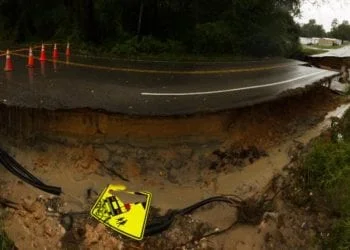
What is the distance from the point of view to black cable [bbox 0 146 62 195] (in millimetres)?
8094

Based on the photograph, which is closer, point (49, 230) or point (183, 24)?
point (49, 230)

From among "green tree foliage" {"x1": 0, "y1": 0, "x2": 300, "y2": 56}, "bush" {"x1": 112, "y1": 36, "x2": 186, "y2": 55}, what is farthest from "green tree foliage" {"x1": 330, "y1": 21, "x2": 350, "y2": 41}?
"bush" {"x1": 112, "y1": 36, "x2": 186, "y2": 55}

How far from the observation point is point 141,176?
8.36 metres

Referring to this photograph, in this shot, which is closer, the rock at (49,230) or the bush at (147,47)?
the rock at (49,230)

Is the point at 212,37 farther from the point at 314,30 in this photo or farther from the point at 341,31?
the point at 314,30

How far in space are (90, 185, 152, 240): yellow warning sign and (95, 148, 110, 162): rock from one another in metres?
0.55

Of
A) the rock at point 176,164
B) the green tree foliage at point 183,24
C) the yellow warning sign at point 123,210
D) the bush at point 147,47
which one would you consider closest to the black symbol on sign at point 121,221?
the yellow warning sign at point 123,210

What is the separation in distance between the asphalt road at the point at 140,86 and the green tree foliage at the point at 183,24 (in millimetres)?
5285

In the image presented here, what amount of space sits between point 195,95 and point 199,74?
3.73 m

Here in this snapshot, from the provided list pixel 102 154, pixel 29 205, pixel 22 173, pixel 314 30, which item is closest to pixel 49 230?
pixel 29 205

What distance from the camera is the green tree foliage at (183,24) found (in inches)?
802

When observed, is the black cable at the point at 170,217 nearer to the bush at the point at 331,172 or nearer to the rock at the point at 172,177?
the rock at the point at 172,177

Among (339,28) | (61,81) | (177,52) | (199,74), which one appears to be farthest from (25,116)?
(339,28)

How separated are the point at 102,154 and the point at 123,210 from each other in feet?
3.89
